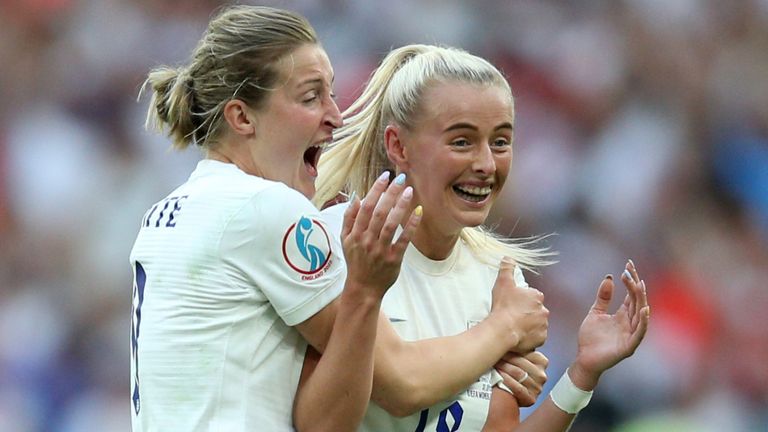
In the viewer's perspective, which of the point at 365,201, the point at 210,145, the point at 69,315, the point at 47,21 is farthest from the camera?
the point at 47,21

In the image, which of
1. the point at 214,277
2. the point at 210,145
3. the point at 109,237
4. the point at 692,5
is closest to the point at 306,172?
the point at 210,145

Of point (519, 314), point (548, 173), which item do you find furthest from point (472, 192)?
point (548, 173)

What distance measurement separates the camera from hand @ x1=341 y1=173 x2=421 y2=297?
2.45m

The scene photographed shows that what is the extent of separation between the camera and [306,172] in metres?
3.00

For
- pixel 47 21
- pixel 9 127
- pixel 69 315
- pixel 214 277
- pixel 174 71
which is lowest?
pixel 69 315

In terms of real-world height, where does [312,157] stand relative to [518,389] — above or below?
above

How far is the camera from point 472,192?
315cm

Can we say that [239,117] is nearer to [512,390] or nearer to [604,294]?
[512,390]

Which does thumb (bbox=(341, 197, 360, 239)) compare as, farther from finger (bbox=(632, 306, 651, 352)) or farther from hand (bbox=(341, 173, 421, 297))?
finger (bbox=(632, 306, 651, 352))

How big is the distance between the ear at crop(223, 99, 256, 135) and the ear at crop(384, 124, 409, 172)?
52cm

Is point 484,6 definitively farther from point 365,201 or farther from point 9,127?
point 365,201

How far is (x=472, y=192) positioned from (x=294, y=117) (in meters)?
0.57

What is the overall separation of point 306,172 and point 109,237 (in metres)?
2.71

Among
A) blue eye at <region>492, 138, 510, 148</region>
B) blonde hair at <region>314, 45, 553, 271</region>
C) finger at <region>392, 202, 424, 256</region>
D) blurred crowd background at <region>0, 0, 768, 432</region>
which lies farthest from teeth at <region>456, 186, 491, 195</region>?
blurred crowd background at <region>0, 0, 768, 432</region>
